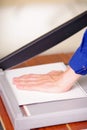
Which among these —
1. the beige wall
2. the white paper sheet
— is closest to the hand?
the white paper sheet

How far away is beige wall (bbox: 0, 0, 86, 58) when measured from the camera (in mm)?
1212

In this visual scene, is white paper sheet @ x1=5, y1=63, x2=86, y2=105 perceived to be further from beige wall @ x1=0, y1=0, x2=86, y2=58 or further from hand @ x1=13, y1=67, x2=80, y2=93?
beige wall @ x1=0, y1=0, x2=86, y2=58

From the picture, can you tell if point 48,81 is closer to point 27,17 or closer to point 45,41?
point 45,41

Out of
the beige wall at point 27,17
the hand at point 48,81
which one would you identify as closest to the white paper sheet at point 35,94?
the hand at point 48,81

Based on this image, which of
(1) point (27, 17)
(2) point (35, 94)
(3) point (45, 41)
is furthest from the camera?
(1) point (27, 17)

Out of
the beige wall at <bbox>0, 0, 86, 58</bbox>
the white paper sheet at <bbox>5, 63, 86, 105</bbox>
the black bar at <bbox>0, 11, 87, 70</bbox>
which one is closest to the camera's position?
the white paper sheet at <bbox>5, 63, 86, 105</bbox>

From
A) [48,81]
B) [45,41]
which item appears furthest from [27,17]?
[48,81]

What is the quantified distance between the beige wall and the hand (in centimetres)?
27

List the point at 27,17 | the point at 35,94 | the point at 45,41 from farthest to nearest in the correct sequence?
the point at 27,17
the point at 45,41
the point at 35,94

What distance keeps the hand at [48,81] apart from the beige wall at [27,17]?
0.27 meters

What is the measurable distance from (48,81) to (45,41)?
14cm

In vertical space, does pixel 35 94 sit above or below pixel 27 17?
below

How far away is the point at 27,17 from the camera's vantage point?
Result: 1245mm

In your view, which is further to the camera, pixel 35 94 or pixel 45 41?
pixel 45 41
